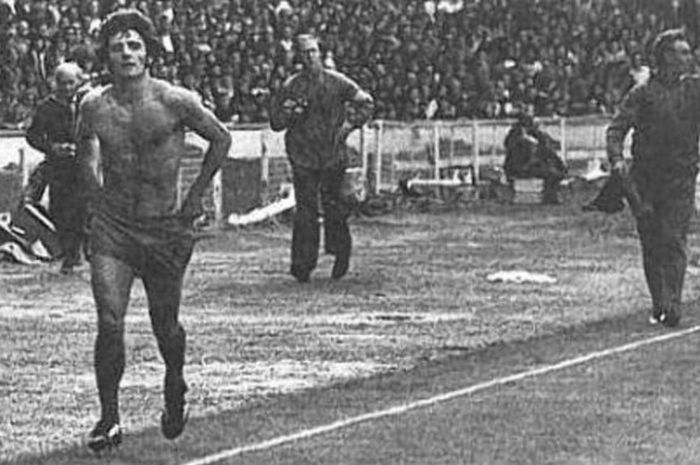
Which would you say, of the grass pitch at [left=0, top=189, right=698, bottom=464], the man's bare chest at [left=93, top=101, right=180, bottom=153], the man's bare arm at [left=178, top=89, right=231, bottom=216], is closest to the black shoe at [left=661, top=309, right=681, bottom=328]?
the grass pitch at [left=0, top=189, right=698, bottom=464]

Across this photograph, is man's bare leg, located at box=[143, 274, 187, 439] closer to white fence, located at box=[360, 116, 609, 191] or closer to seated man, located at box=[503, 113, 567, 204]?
white fence, located at box=[360, 116, 609, 191]

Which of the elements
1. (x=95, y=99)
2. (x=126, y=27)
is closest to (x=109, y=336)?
(x=95, y=99)

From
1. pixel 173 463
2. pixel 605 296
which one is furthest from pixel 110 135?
pixel 605 296

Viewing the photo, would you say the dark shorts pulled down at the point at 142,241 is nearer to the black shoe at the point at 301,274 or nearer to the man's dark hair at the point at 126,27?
the man's dark hair at the point at 126,27

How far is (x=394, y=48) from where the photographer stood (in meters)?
39.9

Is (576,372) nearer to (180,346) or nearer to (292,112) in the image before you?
(180,346)

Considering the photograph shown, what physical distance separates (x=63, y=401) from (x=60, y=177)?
28.1ft

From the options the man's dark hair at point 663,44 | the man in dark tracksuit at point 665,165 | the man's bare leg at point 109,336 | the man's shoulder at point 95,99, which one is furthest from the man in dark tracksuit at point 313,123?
the man's bare leg at point 109,336

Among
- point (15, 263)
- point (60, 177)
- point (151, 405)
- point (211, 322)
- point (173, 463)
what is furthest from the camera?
point (15, 263)

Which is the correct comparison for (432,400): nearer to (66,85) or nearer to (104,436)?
(104,436)

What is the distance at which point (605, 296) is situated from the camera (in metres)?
18.2

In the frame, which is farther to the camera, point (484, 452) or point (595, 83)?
point (595, 83)

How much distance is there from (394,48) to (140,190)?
2997 cm

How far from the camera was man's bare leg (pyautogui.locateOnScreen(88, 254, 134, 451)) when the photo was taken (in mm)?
9914
